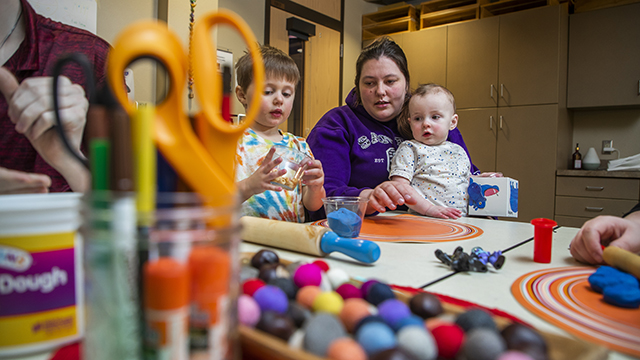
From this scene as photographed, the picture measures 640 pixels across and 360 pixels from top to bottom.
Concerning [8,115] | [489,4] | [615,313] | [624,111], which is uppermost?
[489,4]

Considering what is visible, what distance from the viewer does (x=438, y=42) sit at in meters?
3.79

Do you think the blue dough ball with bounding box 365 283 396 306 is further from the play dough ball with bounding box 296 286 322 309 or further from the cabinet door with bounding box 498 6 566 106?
the cabinet door with bounding box 498 6 566 106

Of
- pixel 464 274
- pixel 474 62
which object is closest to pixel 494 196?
pixel 464 274

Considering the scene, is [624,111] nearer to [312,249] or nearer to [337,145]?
[337,145]

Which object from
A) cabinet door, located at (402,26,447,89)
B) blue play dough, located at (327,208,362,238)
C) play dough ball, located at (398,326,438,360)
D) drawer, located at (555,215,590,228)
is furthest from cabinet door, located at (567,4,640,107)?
play dough ball, located at (398,326,438,360)

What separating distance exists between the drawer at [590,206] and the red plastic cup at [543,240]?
284 centimetres

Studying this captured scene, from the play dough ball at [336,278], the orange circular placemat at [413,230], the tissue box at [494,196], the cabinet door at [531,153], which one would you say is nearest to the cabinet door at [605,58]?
the cabinet door at [531,153]

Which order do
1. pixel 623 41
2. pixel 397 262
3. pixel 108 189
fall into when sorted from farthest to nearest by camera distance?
1. pixel 623 41
2. pixel 397 262
3. pixel 108 189

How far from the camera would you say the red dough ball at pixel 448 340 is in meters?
0.30

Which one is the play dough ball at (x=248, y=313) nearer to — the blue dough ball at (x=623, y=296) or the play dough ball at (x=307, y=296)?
the play dough ball at (x=307, y=296)

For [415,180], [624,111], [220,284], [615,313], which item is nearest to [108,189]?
[220,284]

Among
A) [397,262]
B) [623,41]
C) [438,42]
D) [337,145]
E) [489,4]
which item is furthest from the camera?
[438,42]

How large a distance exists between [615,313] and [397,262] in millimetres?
305

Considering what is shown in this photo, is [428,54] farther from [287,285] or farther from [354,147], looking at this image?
[287,285]
